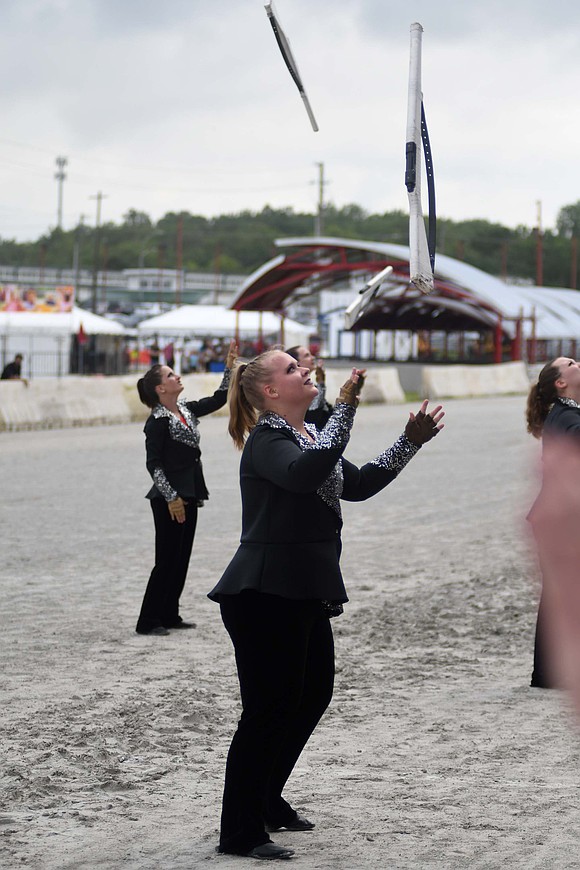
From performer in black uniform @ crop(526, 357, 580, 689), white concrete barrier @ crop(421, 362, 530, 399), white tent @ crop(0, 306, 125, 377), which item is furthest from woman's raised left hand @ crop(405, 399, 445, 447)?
white tent @ crop(0, 306, 125, 377)

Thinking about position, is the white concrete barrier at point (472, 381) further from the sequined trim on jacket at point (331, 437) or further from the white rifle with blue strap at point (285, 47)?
the white rifle with blue strap at point (285, 47)

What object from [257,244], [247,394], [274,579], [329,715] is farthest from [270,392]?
[257,244]

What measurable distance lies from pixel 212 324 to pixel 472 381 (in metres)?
13.4

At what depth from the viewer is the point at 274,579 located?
443cm

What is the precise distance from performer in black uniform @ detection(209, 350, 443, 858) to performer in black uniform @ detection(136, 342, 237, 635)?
4.10 m

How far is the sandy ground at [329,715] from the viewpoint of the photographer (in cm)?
468

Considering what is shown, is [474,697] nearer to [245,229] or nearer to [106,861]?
[106,861]

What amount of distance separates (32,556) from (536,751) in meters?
6.78

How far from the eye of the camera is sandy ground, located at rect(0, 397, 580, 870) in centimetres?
468

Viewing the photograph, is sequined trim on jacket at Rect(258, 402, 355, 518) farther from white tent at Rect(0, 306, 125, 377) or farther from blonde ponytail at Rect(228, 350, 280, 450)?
white tent at Rect(0, 306, 125, 377)

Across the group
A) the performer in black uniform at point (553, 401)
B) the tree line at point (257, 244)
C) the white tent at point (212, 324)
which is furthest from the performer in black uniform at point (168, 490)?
the tree line at point (257, 244)

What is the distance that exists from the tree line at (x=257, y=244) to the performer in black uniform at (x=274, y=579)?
14769cm

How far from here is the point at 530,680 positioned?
7531mm

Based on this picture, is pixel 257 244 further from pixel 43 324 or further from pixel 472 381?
pixel 472 381
